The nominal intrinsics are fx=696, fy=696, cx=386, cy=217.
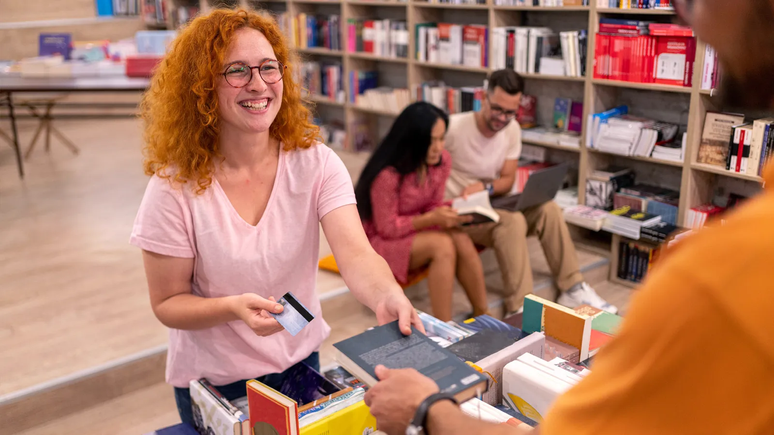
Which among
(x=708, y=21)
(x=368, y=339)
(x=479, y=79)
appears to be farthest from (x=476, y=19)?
(x=708, y=21)

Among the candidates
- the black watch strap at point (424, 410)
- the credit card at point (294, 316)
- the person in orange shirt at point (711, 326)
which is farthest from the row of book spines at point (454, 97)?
the person in orange shirt at point (711, 326)

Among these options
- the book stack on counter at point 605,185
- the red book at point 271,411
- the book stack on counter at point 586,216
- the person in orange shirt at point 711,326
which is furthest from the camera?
the book stack on counter at point 605,185

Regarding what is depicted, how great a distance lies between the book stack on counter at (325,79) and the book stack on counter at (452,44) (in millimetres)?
1229

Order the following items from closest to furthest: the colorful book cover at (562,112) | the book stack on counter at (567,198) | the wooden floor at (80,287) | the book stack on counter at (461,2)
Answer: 1. the wooden floor at (80,287)
2. the book stack on counter at (567,198)
3. the colorful book cover at (562,112)
4. the book stack on counter at (461,2)

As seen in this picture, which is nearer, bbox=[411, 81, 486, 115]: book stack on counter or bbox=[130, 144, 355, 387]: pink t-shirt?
bbox=[130, 144, 355, 387]: pink t-shirt

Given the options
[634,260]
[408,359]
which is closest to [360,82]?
[634,260]

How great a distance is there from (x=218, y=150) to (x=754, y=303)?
1.45 metres

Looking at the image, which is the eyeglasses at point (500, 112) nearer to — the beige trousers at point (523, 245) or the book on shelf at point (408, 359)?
the beige trousers at point (523, 245)

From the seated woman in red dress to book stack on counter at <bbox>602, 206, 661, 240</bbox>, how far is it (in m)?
1.05

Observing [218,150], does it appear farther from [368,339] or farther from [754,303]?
[754,303]

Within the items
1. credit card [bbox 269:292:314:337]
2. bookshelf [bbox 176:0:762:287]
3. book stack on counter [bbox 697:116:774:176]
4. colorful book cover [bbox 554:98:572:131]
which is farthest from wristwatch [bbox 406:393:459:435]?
colorful book cover [bbox 554:98:572:131]

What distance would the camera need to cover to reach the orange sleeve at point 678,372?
64 cm

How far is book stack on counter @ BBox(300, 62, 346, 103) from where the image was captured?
6543 millimetres

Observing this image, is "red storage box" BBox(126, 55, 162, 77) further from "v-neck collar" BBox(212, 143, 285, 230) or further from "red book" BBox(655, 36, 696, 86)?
"v-neck collar" BBox(212, 143, 285, 230)
